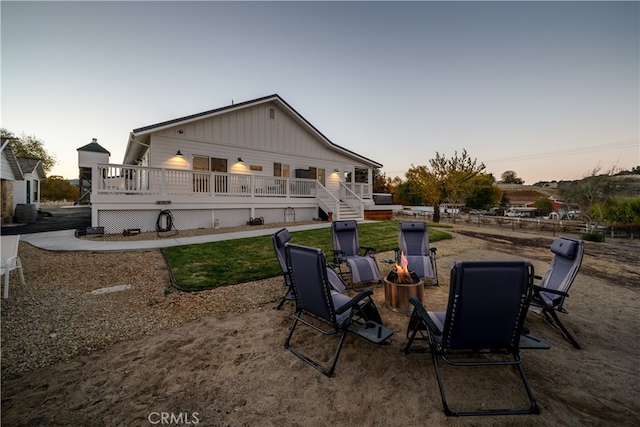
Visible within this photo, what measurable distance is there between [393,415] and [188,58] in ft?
62.2

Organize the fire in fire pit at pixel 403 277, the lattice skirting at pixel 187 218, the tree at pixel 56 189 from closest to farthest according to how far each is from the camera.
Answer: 1. the fire in fire pit at pixel 403 277
2. the lattice skirting at pixel 187 218
3. the tree at pixel 56 189

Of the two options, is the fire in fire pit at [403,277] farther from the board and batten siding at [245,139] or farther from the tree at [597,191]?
the tree at [597,191]

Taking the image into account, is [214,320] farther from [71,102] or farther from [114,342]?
[71,102]

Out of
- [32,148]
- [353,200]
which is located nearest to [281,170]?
[353,200]

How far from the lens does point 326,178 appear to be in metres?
18.1

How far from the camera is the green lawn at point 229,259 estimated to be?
5105 millimetres

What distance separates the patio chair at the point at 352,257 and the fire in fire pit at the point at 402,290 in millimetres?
953

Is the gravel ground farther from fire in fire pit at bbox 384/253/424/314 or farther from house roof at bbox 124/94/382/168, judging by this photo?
house roof at bbox 124/94/382/168

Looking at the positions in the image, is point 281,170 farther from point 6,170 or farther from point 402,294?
point 6,170

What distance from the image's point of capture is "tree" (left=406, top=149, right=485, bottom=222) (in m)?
19.7

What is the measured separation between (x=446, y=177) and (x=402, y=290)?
63.0 feet

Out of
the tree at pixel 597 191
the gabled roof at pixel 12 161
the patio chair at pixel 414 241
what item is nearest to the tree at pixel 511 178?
the tree at pixel 597 191

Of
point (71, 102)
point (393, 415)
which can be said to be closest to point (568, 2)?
point (393, 415)

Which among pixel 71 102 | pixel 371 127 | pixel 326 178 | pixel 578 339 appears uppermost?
pixel 371 127
